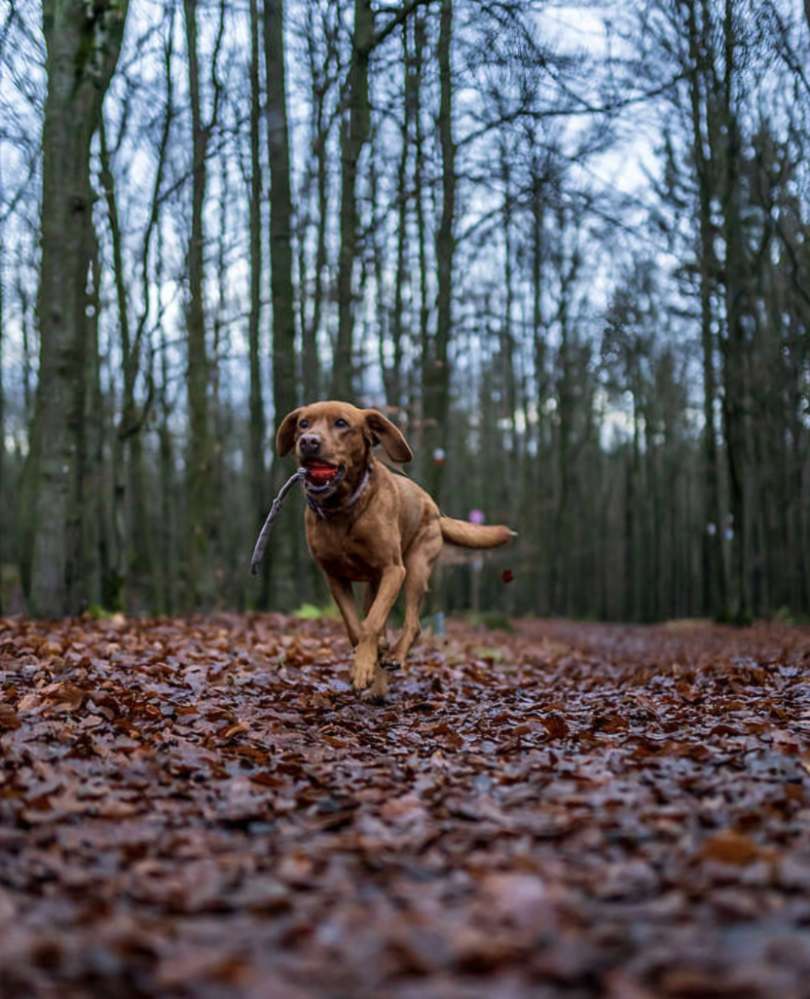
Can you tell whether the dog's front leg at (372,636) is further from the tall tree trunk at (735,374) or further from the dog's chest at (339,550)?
the tall tree trunk at (735,374)

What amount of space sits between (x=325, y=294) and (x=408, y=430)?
3.92 m

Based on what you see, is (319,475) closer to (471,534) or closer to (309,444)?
(309,444)

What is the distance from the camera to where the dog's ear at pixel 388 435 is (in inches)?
295

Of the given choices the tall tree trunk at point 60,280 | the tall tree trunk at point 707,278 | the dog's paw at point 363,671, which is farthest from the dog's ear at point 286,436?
the tall tree trunk at point 707,278

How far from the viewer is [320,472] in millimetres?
6941

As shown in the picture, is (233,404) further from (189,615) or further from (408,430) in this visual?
(189,615)

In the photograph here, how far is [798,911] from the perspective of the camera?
288 centimetres

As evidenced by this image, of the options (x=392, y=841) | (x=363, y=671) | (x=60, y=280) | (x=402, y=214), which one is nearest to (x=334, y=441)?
(x=363, y=671)

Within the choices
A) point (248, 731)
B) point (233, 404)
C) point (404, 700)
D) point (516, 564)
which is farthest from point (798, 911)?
point (233, 404)

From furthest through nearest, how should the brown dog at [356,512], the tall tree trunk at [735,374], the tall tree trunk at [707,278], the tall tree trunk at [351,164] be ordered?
1. the tall tree trunk at [707,278]
2. the tall tree trunk at [735,374]
3. the tall tree trunk at [351,164]
4. the brown dog at [356,512]

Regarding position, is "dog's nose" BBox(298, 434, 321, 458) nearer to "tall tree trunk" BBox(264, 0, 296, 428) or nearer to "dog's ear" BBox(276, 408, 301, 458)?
"dog's ear" BBox(276, 408, 301, 458)

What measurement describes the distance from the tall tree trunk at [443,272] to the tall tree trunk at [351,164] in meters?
1.12

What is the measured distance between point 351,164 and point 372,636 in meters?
9.73

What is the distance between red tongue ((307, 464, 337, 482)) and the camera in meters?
6.94
